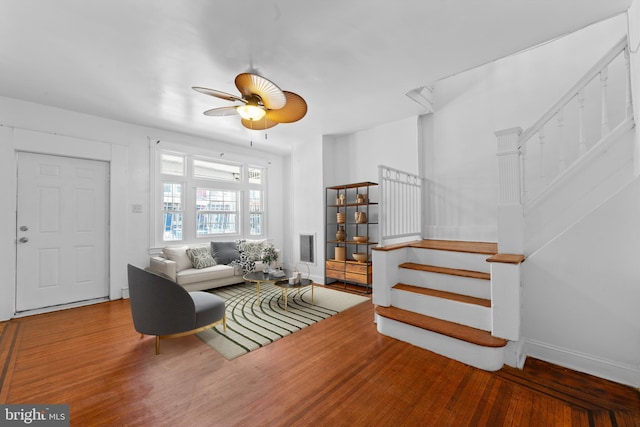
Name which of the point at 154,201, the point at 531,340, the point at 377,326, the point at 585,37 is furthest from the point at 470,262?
the point at 154,201

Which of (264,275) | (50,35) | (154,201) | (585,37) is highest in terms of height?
(585,37)

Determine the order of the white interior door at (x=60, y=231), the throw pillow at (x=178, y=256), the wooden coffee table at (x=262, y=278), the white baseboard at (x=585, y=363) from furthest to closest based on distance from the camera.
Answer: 1. the throw pillow at (x=178, y=256)
2. the wooden coffee table at (x=262, y=278)
3. the white interior door at (x=60, y=231)
4. the white baseboard at (x=585, y=363)

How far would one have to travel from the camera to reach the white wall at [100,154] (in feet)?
10.4

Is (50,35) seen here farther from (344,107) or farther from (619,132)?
(619,132)

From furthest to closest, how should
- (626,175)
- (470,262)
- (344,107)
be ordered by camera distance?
(344,107) → (470,262) → (626,175)

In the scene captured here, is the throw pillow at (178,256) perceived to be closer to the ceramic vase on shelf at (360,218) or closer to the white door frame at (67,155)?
the white door frame at (67,155)

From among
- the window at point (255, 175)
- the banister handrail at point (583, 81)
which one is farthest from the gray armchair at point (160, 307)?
the window at point (255, 175)

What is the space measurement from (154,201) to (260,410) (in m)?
3.95

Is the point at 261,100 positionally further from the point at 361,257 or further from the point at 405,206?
the point at 361,257

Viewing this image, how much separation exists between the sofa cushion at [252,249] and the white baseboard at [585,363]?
405cm

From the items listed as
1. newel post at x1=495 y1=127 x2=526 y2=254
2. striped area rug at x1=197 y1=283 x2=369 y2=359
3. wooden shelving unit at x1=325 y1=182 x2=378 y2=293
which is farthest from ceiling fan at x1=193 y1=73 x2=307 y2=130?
striped area rug at x1=197 y1=283 x2=369 y2=359

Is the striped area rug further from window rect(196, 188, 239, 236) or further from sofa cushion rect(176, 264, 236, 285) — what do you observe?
window rect(196, 188, 239, 236)

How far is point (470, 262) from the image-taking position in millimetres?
2693

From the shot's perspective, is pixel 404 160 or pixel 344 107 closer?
pixel 344 107
